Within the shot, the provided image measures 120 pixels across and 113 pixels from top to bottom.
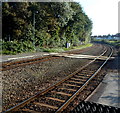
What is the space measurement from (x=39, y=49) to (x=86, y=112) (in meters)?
21.7

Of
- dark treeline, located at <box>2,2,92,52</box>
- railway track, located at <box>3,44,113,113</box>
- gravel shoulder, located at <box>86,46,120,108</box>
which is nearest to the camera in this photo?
railway track, located at <box>3,44,113,113</box>

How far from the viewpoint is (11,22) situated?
24.2 metres

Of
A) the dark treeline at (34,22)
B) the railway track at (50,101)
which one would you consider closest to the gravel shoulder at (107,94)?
the railway track at (50,101)

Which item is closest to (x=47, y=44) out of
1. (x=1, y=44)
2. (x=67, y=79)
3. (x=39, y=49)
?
(x=39, y=49)

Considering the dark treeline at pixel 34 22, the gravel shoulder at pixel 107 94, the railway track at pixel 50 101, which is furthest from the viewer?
the dark treeline at pixel 34 22

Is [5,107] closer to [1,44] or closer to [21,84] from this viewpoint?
[21,84]

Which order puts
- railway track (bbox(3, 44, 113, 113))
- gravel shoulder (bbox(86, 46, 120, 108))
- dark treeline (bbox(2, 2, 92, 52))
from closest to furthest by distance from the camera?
railway track (bbox(3, 44, 113, 113)) → gravel shoulder (bbox(86, 46, 120, 108)) → dark treeline (bbox(2, 2, 92, 52))

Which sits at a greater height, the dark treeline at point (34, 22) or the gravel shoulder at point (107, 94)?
the dark treeline at point (34, 22)

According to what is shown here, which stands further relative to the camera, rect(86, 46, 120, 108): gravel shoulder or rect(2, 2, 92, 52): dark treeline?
rect(2, 2, 92, 52): dark treeline

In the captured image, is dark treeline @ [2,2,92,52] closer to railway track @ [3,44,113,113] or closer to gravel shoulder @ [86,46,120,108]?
railway track @ [3,44,113,113]

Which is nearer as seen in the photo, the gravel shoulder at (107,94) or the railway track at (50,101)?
the railway track at (50,101)

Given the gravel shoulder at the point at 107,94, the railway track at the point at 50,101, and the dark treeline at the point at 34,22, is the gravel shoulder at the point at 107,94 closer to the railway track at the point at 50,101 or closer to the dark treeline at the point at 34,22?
the railway track at the point at 50,101

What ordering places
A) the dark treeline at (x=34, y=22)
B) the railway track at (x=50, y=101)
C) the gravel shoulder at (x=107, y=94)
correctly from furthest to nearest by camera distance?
the dark treeline at (x=34, y=22) → the gravel shoulder at (x=107, y=94) → the railway track at (x=50, y=101)

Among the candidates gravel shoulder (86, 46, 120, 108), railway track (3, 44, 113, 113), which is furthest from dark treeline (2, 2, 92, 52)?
gravel shoulder (86, 46, 120, 108)
